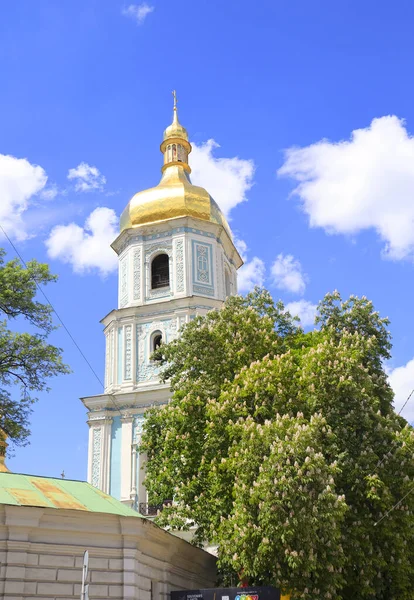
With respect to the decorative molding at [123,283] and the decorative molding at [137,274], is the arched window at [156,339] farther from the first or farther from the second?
the decorative molding at [123,283]

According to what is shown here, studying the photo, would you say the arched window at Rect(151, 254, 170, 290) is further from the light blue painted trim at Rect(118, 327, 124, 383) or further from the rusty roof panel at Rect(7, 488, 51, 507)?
the rusty roof panel at Rect(7, 488, 51, 507)

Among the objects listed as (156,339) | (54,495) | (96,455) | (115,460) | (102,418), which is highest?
(156,339)

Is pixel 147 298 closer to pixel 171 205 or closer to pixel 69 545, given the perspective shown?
pixel 171 205

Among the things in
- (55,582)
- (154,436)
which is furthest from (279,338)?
(55,582)

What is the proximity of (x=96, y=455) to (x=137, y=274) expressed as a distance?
26.4 feet

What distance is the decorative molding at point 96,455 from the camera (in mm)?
26438

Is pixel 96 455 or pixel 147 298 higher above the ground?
pixel 147 298

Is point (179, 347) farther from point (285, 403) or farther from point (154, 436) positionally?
point (285, 403)

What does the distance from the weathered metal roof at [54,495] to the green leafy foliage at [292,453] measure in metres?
2.64

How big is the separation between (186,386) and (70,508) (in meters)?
6.42

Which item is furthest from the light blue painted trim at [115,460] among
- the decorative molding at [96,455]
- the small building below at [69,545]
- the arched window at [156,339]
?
the small building below at [69,545]

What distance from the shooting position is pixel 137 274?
30516mm

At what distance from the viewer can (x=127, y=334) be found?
95.9 ft

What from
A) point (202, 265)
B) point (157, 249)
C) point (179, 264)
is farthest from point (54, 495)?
point (157, 249)
